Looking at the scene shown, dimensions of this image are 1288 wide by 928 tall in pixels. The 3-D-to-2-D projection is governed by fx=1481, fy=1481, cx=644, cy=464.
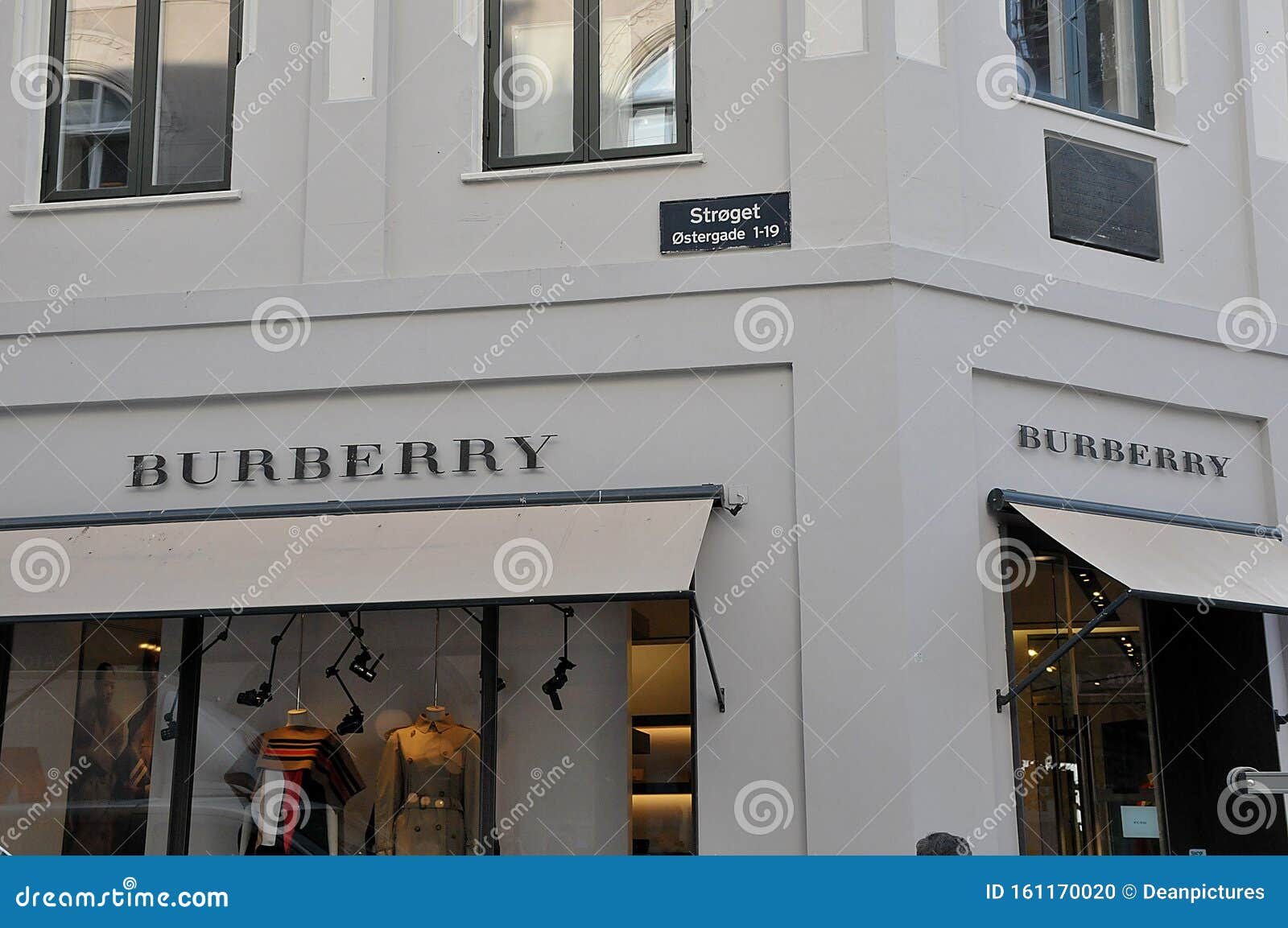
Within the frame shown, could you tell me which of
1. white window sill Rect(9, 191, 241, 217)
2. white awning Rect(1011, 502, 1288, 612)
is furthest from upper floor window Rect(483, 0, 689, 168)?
white awning Rect(1011, 502, 1288, 612)

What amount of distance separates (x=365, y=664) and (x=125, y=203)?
3.48 metres

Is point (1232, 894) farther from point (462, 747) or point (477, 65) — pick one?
point (477, 65)

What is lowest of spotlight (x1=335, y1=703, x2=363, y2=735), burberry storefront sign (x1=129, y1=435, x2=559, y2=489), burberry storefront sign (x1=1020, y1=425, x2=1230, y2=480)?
spotlight (x1=335, y1=703, x2=363, y2=735)

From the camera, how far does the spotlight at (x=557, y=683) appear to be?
8859 mm

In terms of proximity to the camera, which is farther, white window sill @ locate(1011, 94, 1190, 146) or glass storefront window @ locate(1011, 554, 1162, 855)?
white window sill @ locate(1011, 94, 1190, 146)

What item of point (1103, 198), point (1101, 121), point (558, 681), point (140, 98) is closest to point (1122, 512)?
point (1103, 198)

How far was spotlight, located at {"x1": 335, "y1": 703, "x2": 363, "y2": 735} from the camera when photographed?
9055mm

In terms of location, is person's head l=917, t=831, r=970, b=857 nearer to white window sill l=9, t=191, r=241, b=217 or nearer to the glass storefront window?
the glass storefront window

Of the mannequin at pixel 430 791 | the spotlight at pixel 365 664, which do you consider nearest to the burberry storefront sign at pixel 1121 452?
the mannequin at pixel 430 791

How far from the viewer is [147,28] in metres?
10.2

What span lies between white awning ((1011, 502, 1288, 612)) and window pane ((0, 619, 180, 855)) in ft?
17.9

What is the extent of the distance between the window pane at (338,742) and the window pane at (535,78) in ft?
10.1

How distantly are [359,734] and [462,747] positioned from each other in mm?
664

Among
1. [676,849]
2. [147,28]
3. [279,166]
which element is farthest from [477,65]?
[676,849]
